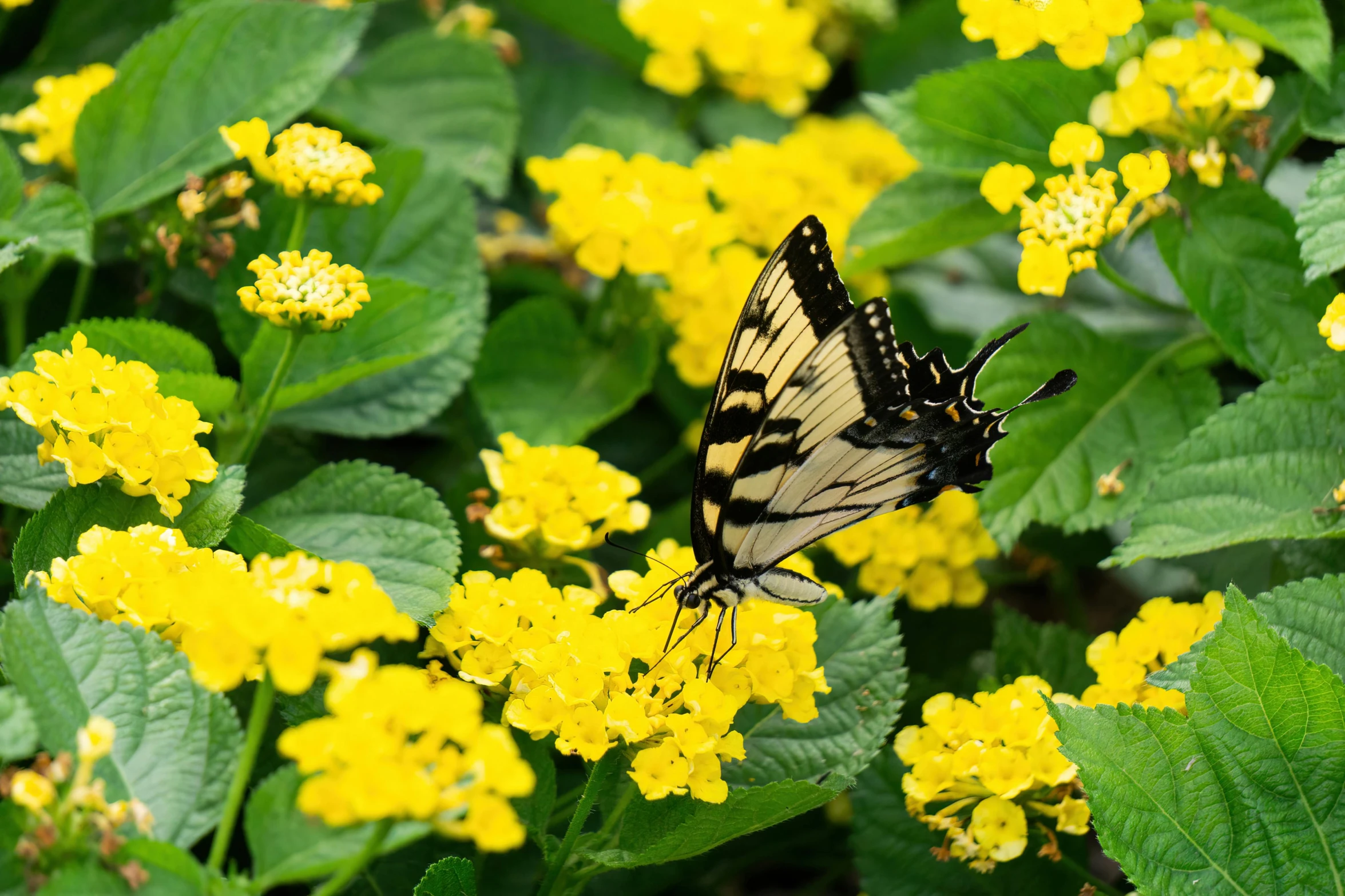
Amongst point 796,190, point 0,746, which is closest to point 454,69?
point 796,190

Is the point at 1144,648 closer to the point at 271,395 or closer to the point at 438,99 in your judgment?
the point at 271,395

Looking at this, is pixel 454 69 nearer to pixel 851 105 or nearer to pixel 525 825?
pixel 851 105

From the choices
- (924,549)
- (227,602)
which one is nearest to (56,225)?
(227,602)

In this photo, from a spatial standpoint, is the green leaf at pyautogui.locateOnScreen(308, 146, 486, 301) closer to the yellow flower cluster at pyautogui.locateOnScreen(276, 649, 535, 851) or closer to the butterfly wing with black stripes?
the butterfly wing with black stripes

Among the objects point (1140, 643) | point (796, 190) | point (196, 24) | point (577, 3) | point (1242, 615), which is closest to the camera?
point (1242, 615)

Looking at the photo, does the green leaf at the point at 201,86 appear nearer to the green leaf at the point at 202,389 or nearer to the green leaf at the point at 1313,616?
the green leaf at the point at 202,389
